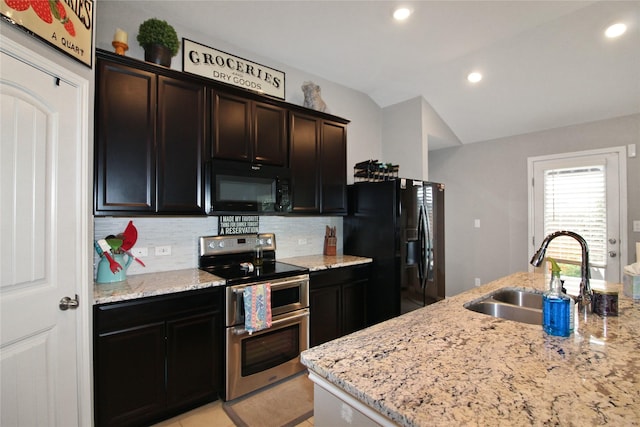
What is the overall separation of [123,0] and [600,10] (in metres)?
3.92

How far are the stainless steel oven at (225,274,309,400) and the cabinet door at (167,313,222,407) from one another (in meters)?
0.09

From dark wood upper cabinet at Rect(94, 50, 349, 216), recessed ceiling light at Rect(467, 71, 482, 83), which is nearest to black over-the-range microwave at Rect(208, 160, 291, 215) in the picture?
dark wood upper cabinet at Rect(94, 50, 349, 216)

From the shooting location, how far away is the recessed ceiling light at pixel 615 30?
252 centimetres

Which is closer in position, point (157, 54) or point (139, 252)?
point (157, 54)

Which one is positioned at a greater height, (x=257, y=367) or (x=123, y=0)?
(x=123, y=0)

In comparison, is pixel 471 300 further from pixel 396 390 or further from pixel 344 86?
pixel 344 86

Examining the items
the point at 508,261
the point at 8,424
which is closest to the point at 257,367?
the point at 8,424

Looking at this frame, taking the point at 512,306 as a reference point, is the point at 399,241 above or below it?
above

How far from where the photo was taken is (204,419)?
196cm

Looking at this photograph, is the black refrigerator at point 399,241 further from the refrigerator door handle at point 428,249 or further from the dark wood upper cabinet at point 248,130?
the dark wood upper cabinet at point 248,130

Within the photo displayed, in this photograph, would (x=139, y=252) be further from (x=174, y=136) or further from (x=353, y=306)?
(x=353, y=306)

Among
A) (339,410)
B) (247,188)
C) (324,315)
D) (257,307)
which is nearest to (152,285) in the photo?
(257,307)

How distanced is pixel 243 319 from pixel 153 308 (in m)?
0.61

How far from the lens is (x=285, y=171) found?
269 cm
